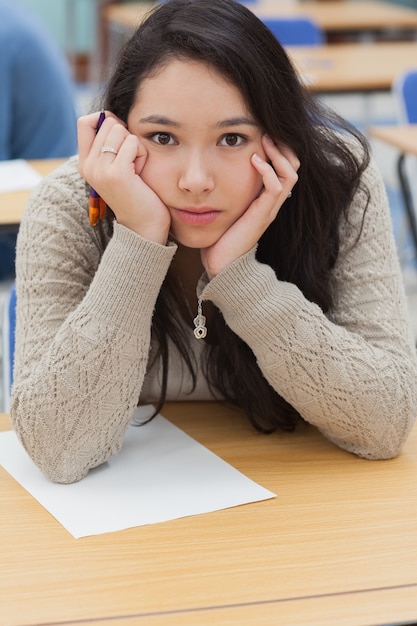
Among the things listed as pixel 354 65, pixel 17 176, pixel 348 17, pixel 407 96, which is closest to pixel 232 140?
pixel 17 176

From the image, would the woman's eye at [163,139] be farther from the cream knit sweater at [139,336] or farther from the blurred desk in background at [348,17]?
the blurred desk in background at [348,17]

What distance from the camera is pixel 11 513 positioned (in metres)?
1.39

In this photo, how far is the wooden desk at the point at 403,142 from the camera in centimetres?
344

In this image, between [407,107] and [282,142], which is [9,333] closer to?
[282,142]

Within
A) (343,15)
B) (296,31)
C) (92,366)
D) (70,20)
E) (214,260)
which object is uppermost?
(214,260)

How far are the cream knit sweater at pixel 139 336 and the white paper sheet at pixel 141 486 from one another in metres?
0.03

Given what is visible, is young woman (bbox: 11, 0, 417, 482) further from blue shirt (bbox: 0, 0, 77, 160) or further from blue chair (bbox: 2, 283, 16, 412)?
blue shirt (bbox: 0, 0, 77, 160)

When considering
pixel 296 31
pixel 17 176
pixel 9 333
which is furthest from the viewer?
pixel 296 31

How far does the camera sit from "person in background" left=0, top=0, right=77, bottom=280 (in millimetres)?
2990

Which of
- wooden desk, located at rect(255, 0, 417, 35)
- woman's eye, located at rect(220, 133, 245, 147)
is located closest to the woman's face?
woman's eye, located at rect(220, 133, 245, 147)

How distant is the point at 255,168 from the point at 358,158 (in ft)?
0.91

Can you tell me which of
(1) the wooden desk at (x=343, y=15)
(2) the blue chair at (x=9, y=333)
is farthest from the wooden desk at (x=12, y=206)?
(1) the wooden desk at (x=343, y=15)

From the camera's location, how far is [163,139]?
1.50 m

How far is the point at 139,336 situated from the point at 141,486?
0.21 m
